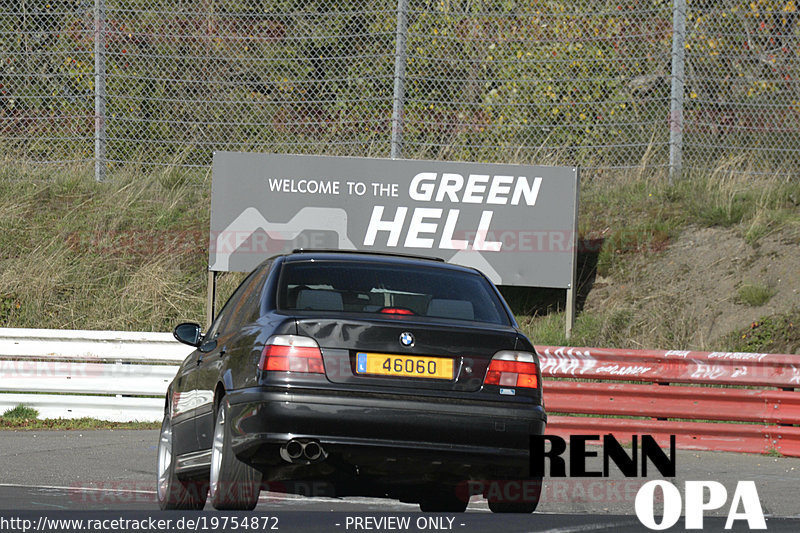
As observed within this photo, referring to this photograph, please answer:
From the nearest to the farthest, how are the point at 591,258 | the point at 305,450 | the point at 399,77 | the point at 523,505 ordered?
the point at 305,450, the point at 523,505, the point at 591,258, the point at 399,77

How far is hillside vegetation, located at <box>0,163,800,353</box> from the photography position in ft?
55.5

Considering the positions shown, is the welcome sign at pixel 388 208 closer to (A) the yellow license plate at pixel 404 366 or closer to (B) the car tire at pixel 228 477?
(B) the car tire at pixel 228 477

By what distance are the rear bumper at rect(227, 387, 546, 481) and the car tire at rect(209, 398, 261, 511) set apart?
4.2 inches

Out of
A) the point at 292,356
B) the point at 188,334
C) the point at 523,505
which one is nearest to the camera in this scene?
the point at 292,356

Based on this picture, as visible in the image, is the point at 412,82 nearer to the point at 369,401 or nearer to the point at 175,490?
the point at 175,490

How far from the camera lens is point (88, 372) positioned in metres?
14.8

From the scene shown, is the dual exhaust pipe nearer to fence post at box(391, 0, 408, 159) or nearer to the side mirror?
the side mirror

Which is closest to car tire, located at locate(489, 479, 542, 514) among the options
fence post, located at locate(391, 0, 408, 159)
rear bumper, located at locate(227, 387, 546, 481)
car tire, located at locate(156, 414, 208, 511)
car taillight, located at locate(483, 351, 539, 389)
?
rear bumper, located at locate(227, 387, 546, 481)

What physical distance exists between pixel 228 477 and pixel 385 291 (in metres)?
1.37

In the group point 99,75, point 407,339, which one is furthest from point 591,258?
point 407,339

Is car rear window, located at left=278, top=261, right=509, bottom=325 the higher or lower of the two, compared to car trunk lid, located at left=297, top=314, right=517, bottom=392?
higher

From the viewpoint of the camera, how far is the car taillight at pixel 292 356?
668 centimetres

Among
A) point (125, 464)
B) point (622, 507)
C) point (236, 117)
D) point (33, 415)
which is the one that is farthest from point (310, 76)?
point (622, 507)

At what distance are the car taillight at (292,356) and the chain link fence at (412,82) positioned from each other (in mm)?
12399
